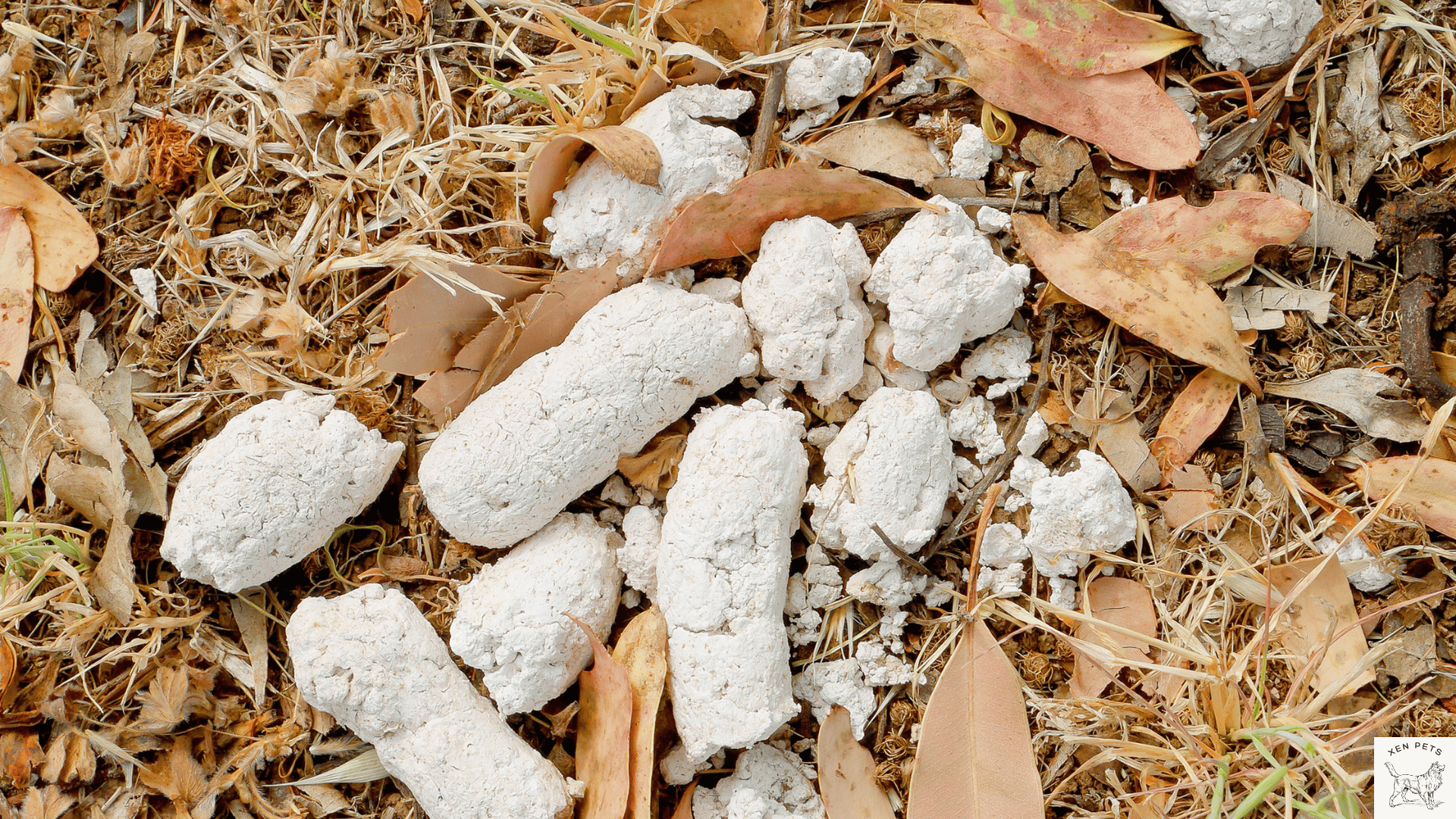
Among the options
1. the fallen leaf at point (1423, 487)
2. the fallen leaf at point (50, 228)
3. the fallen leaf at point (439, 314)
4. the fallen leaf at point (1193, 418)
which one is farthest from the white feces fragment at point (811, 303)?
the fallen leaf at point (50, 228)

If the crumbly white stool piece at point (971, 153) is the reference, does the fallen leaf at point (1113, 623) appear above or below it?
below

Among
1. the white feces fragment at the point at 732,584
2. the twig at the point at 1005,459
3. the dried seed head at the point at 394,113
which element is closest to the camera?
the white feces fragment at the point at 732,584

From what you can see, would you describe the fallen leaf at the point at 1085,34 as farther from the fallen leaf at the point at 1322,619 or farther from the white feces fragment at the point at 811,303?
the fallen leaf at the point at 1322,619

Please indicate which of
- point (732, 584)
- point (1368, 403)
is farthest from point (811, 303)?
point (1368, 403)

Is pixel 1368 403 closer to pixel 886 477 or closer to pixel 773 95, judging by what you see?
pixel 886 477

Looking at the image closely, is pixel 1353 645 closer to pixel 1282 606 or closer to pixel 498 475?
pixel 1282 606

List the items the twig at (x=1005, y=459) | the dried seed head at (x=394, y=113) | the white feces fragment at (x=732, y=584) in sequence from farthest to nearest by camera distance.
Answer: the dried seed head at (x=394, y=113) < the twig at (x=1005, y=459) < the white feces fragment at (x=732, y=584)

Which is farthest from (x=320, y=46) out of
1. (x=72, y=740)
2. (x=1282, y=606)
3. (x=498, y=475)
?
(x=1282, y=606)
